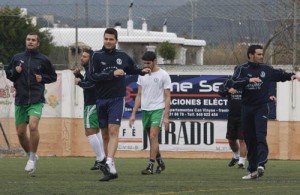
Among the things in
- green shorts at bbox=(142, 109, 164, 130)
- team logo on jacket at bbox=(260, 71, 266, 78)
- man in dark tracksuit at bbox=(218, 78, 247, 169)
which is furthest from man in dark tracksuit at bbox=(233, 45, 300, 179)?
man in dark tracksuit at bbox=(218, 78, 247, 169)

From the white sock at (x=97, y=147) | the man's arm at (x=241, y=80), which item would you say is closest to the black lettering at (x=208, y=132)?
the white sock at (x=97, y=147)

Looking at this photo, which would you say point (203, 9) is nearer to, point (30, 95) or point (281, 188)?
point (30, 95)

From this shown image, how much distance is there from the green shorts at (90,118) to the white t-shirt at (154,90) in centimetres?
79

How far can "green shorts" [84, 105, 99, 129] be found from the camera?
55.2 ft

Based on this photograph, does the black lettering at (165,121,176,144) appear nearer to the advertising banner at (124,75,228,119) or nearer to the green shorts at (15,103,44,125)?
the advertising banner at (124,75,228,119)

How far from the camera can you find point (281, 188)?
1322 centimetres

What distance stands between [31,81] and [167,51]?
37.3ft

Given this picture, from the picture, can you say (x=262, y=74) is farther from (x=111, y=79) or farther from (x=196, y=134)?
(x=196, y=134)

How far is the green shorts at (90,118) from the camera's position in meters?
16.8

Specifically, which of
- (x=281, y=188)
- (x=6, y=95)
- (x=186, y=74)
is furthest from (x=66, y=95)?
(x=281, y=188)

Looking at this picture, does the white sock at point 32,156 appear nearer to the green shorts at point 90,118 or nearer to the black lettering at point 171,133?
the green shorts at point 90,118

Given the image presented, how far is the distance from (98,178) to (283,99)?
9.82 m

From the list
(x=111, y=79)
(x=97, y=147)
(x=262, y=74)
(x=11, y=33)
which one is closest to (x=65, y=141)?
(x=11, y=33)

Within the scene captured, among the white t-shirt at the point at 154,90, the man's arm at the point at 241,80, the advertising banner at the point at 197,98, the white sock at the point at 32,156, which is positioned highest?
the man's arm at the point at 241,80
